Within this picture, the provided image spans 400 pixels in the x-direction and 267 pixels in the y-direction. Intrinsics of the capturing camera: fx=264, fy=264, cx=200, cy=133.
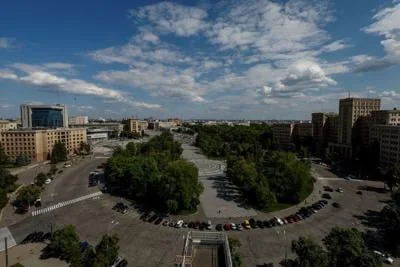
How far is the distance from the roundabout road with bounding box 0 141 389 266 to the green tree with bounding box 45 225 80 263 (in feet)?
11.6

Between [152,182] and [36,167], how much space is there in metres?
40.7

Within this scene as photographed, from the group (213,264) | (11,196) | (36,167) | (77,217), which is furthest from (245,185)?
(36,167)

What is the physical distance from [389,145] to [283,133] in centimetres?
4081

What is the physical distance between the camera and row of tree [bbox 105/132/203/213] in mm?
34094

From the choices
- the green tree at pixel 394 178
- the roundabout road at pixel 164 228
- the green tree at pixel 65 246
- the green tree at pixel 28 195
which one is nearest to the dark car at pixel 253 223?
the roundabout road at pixel 164 228

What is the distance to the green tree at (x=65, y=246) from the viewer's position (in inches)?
923

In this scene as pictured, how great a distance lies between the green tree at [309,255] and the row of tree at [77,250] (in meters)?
14.7

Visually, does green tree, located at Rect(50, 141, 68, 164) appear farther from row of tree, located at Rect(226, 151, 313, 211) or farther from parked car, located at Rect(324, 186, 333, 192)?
parked car, located at Rect(324, 186, 333, 192)

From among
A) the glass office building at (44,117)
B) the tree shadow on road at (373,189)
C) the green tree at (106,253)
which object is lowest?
the tree shadow on road at (373,189)

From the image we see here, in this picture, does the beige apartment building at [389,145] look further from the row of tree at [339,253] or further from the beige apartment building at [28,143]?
the beige apartment building at [28,143]

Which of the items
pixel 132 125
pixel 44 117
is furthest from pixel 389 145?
pixel 132 125

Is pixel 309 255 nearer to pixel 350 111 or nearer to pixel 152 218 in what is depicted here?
pixel 152 218

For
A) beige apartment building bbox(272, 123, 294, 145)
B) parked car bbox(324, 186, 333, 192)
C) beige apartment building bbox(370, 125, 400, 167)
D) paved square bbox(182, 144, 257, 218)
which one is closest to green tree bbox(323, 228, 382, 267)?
paved square bbox(182, 144, 257, 218)

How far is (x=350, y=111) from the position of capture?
234 ft
